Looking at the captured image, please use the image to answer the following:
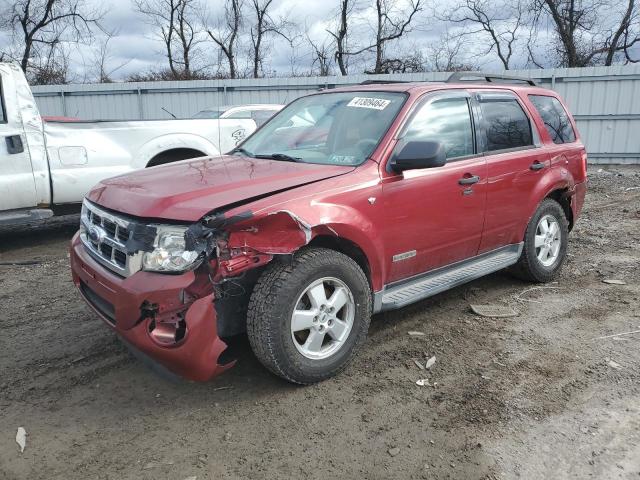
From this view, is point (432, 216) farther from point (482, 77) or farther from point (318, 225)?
point (482, 77)

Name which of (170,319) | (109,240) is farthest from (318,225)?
(109,240)

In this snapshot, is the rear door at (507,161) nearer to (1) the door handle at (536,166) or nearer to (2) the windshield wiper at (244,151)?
(1) the door handle at (536,166)

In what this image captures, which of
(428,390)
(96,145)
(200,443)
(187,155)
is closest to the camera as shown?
(200,443)

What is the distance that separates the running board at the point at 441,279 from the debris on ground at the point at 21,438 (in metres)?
2.12

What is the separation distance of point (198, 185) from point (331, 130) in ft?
4.04

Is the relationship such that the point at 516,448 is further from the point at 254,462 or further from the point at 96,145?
the point at 96,145

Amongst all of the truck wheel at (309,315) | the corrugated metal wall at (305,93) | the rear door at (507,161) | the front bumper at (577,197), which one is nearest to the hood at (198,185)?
the truck wheel at (309,315)

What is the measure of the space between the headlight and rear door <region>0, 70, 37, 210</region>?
4080 mm

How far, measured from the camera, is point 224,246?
9.26 ft

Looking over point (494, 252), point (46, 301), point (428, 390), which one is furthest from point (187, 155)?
point (428, 390)

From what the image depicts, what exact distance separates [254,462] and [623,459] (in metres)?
1.77

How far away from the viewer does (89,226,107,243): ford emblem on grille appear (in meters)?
3.27

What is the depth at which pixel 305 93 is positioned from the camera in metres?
12.8

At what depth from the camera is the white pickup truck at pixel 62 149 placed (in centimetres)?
608
